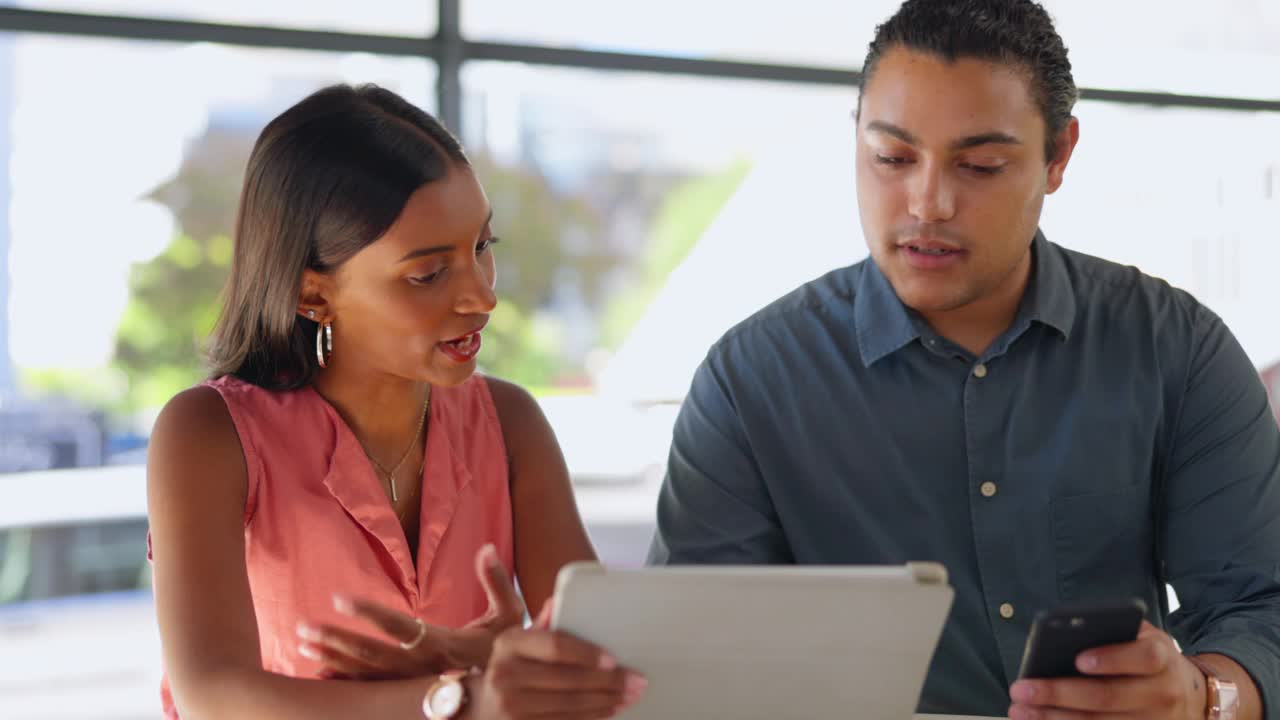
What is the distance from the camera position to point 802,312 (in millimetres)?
1889

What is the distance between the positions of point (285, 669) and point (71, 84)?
197 cm

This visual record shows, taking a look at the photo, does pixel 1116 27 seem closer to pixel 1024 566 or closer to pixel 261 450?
pixel 1024 566

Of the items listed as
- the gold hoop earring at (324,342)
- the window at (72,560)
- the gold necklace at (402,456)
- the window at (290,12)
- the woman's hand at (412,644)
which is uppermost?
the window at (290,12)

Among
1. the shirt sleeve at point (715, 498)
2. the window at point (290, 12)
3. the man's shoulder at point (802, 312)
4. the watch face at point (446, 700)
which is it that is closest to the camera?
the watch face at point (446, 700)

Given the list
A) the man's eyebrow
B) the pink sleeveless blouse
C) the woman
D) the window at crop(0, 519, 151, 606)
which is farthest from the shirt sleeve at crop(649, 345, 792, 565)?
the window at crop(0, 519, 151, 606)

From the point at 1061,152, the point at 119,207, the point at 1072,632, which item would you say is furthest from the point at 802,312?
the point at 119,207

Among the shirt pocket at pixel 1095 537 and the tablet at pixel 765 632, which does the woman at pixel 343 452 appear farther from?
the shirt pocket at pixel 1095 537

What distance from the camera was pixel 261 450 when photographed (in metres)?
1.72

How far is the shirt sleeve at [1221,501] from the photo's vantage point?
166 cm

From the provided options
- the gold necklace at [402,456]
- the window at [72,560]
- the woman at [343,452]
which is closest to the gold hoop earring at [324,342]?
the woman at [343,452]

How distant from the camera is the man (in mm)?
1673

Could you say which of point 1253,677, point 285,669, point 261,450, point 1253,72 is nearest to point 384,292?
point 261,450

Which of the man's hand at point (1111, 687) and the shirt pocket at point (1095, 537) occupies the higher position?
the man's hand at point (1111, 687)

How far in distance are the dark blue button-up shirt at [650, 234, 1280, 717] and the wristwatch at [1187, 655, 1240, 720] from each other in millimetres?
230
